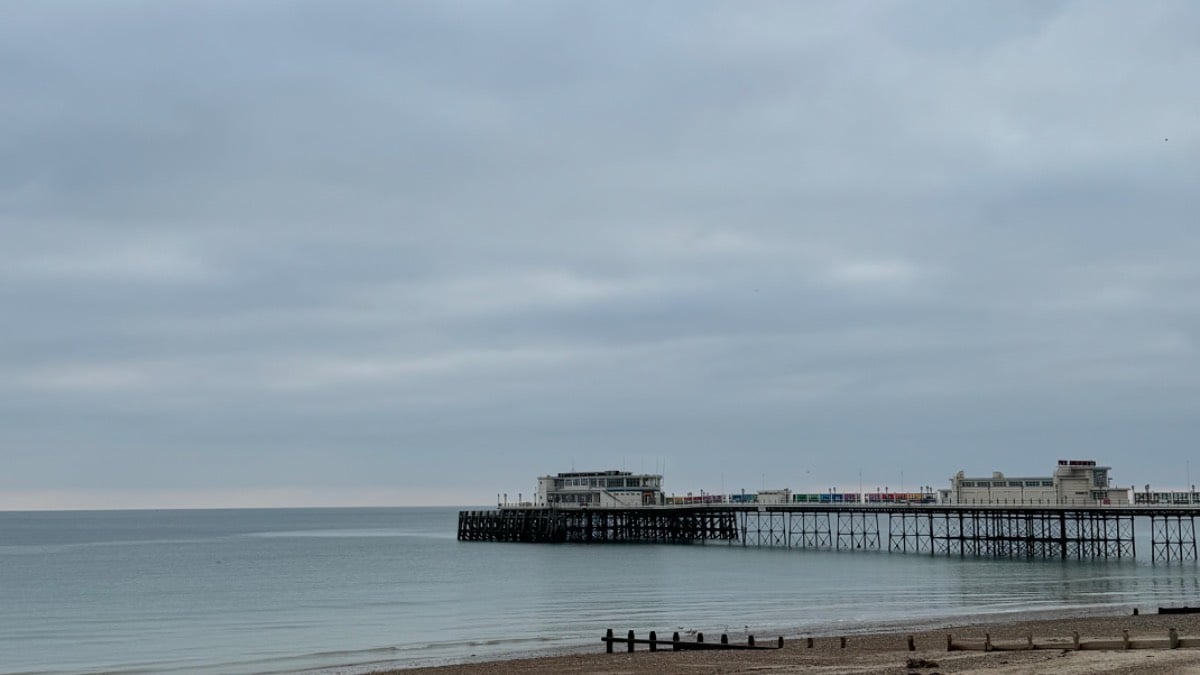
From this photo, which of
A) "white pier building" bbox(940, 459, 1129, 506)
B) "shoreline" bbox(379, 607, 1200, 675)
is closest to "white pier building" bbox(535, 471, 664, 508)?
"white pier building" bbox(940, 459, 1129, 506)

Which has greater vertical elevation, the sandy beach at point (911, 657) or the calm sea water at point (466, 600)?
the sandy beach at point (911, 657)

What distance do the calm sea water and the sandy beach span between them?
4.50m

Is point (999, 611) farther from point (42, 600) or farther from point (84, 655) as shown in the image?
point (42, 600)

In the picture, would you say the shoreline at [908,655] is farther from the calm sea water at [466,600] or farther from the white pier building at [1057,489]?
the white pier building at [1057,489]

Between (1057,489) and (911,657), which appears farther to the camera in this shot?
(1057,489)

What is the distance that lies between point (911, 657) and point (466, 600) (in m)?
31.1

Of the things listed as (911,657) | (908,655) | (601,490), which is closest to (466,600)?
(908,655)

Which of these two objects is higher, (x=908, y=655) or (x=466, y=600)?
(x=908, y=655)

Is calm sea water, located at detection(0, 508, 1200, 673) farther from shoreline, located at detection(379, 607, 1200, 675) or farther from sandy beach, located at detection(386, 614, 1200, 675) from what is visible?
sandy beach, located at detection(386, 614, 1200, 675)

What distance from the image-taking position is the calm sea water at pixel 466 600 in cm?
3894

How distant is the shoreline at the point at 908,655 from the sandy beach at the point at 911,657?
2 cm

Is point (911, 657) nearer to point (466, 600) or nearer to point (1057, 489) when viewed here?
point (466, 600)

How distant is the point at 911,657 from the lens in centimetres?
2652

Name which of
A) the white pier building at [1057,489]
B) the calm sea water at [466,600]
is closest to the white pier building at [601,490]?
the calm sea water at [466,600]
